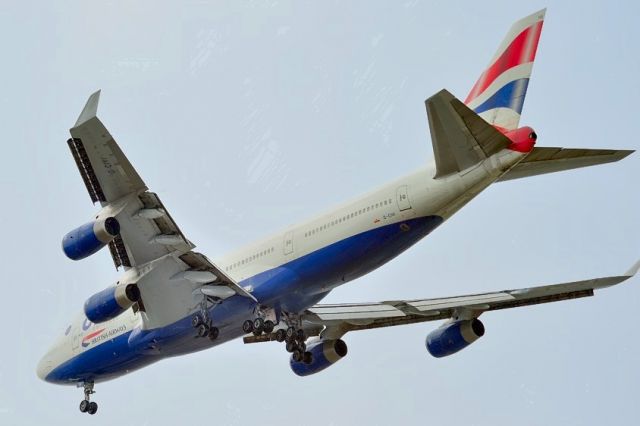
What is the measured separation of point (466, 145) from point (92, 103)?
30.1 ft

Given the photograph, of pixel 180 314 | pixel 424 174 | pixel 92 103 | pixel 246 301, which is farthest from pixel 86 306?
pixel 424 174

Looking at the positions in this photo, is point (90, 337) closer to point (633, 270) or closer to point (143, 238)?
point (143, 238)

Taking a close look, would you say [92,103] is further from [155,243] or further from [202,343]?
[202,343]

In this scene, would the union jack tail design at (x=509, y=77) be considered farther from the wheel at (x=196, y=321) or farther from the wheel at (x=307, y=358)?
the wheel at (x=196, y=321)

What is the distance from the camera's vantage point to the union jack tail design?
26781 mm

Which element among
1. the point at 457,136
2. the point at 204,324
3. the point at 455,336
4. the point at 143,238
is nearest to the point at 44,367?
the point at 204,324

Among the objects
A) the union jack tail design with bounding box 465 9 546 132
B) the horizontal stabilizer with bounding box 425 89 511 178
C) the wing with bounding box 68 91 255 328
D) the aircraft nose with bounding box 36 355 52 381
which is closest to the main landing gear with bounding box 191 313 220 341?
the wing with bounding box 68 91 255 328

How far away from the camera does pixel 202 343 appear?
29906 mm

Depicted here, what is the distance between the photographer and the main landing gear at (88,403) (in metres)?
32.1

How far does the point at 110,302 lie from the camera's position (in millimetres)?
27500

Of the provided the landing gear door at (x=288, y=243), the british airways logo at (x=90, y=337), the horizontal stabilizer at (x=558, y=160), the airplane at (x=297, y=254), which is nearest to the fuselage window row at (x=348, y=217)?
the airplane at (x=297, y=254)

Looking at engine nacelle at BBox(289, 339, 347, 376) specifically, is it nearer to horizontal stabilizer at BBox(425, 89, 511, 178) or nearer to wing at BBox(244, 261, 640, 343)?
wing at BBox(244, 261, 640, 343)

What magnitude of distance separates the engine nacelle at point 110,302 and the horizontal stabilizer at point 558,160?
34.5ft

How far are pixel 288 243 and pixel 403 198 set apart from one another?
385 centimetres
